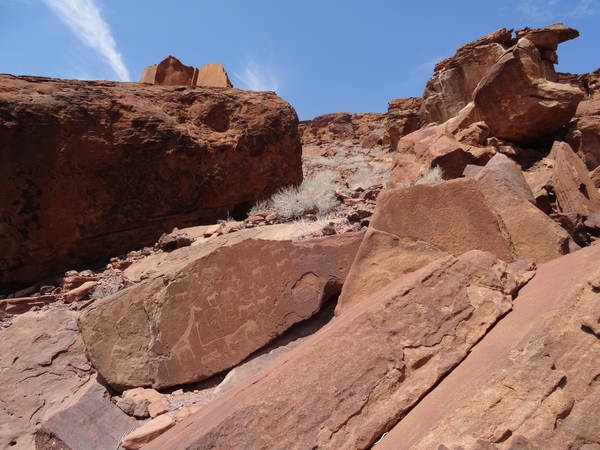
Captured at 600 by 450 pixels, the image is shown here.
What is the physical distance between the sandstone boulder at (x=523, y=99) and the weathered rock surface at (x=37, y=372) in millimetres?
9432

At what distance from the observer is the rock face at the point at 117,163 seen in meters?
5.35

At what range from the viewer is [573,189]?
548 centimetres

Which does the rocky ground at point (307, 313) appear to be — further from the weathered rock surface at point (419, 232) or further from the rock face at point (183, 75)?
the rock face at point (183, 75)

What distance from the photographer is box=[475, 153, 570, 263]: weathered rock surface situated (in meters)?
3.74

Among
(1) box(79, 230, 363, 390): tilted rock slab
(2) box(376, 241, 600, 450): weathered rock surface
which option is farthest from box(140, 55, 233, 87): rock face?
(2) box(376, 241, 600, 450): weathered rock surface

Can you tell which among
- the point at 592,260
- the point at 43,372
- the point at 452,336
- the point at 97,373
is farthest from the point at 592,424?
the point at 43,372

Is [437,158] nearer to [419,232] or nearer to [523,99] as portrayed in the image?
[523,99]

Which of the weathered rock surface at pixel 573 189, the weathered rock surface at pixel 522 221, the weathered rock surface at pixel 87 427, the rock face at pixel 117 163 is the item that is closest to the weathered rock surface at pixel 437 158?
the weathered rock surface at pixel 573 189

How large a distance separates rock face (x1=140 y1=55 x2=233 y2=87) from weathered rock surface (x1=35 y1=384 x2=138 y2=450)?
7.65m

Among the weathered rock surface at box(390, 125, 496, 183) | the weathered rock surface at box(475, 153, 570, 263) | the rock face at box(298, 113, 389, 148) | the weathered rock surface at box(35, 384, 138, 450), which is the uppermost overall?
the rock face at box(298, 113, 389, 148)

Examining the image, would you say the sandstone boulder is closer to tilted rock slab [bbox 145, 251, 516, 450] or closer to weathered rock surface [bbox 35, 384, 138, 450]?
tilted rock slab [bbox 145, 251, 516, 450]

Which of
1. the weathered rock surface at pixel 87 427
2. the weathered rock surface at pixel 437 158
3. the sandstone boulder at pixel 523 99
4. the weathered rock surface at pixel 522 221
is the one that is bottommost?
the weathered rock surface at pixel 87 427

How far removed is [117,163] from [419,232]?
4.17m

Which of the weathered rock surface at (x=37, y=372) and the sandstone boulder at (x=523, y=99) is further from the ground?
the sandstone boulder at (x=523, y=99)
